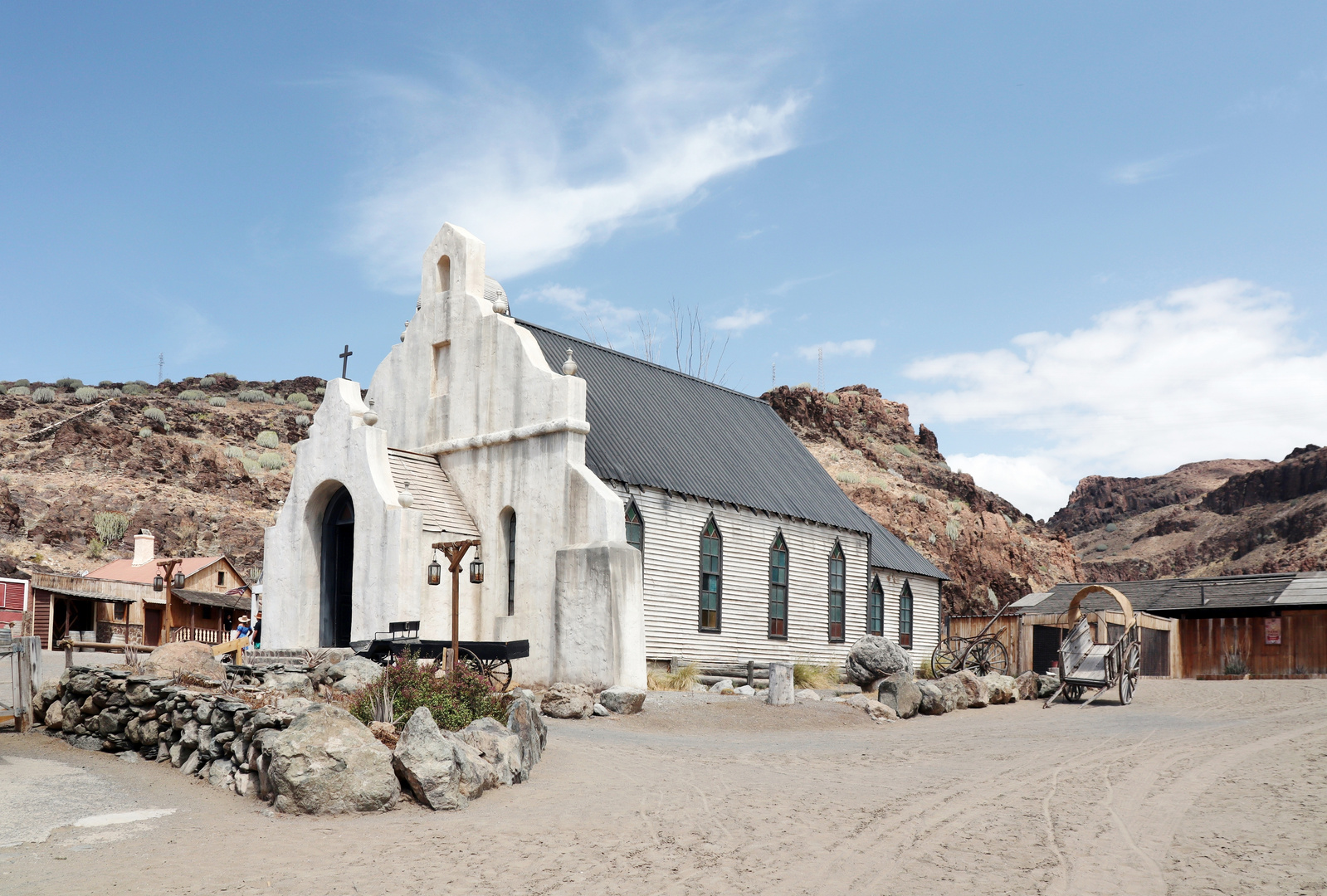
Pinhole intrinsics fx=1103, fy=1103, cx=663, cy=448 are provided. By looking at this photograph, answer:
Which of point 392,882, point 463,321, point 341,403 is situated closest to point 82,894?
point 392,882

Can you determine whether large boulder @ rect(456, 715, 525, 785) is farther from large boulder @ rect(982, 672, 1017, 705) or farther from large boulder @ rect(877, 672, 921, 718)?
large boulder @ rect(982, 672, 1017, 705)

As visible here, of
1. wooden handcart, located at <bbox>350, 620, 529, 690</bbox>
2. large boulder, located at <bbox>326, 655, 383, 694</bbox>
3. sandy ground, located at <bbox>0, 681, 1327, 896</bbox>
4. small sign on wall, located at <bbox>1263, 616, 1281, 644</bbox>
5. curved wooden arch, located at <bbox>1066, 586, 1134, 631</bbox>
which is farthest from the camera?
small sign on wall, located at <bbox>1263, 616, 1281, 644</bbox>

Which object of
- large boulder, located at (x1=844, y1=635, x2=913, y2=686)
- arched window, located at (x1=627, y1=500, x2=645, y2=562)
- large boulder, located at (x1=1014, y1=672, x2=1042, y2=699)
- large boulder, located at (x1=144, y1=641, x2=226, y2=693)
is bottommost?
large boulder, located at (x1=1014, y1=672, x2=1042, y2=699)

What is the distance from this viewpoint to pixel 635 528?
26719mm

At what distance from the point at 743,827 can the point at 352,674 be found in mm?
8942

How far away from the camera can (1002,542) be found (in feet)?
203

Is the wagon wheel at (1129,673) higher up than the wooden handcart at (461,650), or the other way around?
the wooden handcart at (461,650)

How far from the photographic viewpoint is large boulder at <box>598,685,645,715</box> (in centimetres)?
2072

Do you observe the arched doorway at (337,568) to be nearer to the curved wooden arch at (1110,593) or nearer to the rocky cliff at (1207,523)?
the curved wooden arch at (1110,593)

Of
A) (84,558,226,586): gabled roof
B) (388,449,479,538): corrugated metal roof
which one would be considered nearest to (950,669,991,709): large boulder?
(388,449,479,538): corrugated metal roof

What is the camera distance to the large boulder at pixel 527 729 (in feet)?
45.2

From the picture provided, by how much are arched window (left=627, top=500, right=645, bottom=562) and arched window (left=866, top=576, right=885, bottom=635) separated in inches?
462

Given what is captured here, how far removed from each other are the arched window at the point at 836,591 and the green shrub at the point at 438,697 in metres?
18.9

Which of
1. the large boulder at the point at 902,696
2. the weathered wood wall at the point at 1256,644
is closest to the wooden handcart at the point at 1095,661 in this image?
the large boulder at the point at 902,696
